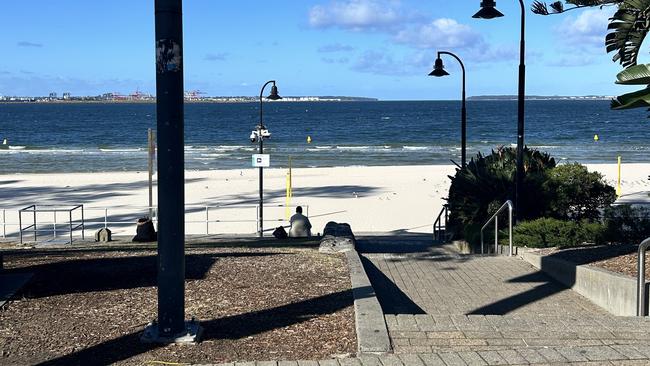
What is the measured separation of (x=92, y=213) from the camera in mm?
25203

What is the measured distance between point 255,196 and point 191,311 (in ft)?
77.0

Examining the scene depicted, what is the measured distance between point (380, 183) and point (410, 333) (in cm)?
2897

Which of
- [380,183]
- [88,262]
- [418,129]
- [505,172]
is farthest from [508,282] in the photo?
[418,129]

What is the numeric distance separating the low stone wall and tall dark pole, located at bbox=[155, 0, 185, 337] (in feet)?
14.5

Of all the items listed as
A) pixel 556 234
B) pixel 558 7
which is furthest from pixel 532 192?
pixel 558 7

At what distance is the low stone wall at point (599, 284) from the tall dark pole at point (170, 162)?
4.43 m

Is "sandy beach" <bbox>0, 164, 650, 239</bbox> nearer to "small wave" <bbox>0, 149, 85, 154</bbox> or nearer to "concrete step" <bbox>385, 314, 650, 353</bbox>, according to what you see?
"concrete step" <bbox>385, 314, 650, 353</bbox>

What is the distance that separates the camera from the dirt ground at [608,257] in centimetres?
833

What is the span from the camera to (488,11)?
555 inches

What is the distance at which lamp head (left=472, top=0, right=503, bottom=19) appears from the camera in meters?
14.1

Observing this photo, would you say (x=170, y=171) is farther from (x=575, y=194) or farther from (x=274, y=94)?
(x=274, y=94)

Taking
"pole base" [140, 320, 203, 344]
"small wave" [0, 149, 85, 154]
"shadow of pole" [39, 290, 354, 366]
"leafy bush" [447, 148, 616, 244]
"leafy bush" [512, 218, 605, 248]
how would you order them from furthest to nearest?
1. "small wave" [0, 149, 85, 154]
2. "leafy bush" [447, 148, 616, 244]
3. "leafy bush" [512, 218, 605, 248]
4. "pole base" [140, 320, 203, 344]
5. "shadow of pole" [39, 290, 354, 366]

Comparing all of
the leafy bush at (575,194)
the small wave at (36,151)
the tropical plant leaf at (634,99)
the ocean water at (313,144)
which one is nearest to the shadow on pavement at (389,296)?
the tropical plant leaf at (634,99)

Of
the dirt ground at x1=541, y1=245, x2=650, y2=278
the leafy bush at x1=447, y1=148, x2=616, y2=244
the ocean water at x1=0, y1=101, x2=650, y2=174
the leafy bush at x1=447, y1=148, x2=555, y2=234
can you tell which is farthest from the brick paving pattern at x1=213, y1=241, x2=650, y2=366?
the ocean water at x1=0, y1=101, x2=650, y2=174
